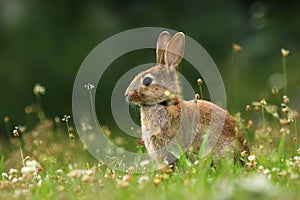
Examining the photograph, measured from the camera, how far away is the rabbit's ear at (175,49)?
640 cm

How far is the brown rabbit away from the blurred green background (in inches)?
276

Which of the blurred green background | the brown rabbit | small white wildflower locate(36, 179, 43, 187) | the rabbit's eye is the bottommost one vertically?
small white wildflower locate(36, 179, 43, 187)

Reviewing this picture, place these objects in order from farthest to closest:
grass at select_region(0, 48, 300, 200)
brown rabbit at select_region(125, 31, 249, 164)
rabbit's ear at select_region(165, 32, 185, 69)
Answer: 1. rabbit's ear at select_region(165, 32, 185, 69)
2. brown rabbit at select_region(125, 31, 249, 164)
3. grass at select_region(0, 48, 300, 200)

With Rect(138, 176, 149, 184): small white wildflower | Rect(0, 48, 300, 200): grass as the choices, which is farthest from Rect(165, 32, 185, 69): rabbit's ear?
Rect(138, 176, 149, 184): small white wildflower

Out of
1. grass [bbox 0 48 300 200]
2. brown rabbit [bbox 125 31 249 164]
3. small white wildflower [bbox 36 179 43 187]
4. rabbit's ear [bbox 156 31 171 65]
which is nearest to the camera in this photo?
grass [bbox 0 48 300 200]

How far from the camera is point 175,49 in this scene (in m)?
6.44

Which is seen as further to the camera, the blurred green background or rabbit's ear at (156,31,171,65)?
the blurred green background

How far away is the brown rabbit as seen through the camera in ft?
20.3

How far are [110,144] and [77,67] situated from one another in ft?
24.6

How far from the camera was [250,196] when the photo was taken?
4.16 m

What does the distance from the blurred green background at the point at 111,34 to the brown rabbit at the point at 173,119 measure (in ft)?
23.0

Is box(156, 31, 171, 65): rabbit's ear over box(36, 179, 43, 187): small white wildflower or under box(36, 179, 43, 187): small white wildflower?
over

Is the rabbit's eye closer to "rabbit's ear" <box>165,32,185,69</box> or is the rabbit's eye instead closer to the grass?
"rabbit's ear" <box>165,32,185,69</box>

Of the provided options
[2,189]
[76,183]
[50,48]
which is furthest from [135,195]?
[50,48]
